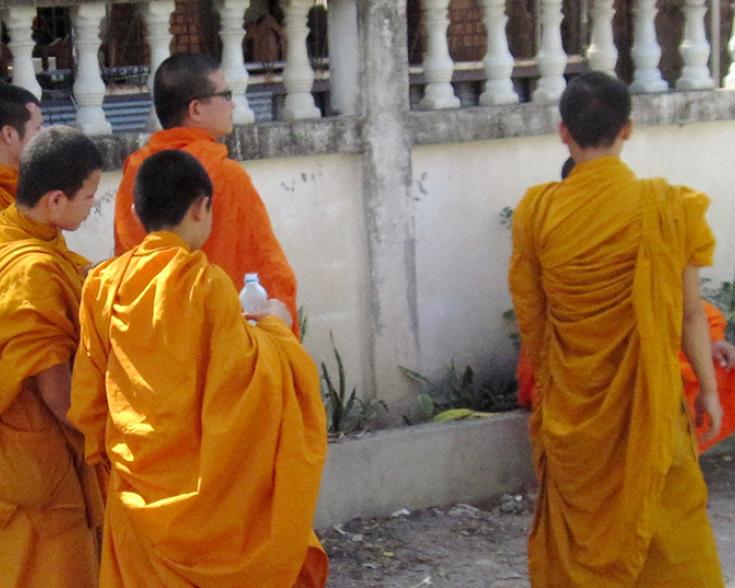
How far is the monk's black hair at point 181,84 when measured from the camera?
4.29 metres

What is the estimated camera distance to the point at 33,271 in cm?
360

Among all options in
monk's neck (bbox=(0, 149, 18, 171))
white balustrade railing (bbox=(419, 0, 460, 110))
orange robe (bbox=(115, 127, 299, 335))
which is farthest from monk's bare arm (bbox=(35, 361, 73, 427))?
white balustrade railing (bbox=(419, 0, 460, 110))

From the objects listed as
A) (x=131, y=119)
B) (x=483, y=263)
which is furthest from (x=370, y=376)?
(x=131, y=119)

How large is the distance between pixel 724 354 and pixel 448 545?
1465mm

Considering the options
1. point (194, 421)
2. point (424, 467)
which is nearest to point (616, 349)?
point (194, 421)

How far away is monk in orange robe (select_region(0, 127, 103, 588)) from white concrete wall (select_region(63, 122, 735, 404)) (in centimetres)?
194

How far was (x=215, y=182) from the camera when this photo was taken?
414 centimetres

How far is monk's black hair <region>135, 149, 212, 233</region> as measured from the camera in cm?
351

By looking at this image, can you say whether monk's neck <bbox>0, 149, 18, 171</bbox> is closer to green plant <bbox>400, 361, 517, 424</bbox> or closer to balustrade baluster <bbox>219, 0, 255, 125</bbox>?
balustrade baluster <bbox>219, 0, 255, 125</bbox>

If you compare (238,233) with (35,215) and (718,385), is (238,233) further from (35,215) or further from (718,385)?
(718,385)

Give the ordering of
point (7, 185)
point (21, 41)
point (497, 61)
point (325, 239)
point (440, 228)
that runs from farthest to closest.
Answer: point (497, 61) < point (440, 228) < point (325, 239) < point (21, 41) < point (7, 185)

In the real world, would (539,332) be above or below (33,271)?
below

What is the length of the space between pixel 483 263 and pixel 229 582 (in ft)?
10.2

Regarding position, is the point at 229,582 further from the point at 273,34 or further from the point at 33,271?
the point at 273,34
